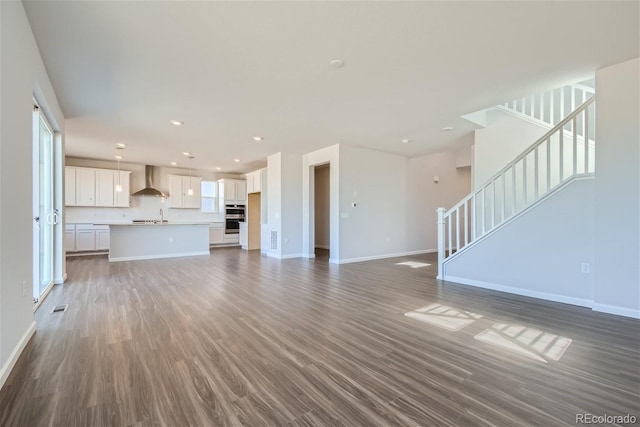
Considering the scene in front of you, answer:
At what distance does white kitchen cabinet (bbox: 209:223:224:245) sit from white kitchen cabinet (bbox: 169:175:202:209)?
0.89 meters

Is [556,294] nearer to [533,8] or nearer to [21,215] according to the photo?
[533,8]

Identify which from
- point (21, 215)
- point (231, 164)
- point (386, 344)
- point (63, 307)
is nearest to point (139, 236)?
point (231, 164)

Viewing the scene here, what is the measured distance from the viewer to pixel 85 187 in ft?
26.3

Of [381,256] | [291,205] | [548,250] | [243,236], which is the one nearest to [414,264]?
[381,256]

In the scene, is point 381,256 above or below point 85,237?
below

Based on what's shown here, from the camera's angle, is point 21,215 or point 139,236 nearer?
point 21,215

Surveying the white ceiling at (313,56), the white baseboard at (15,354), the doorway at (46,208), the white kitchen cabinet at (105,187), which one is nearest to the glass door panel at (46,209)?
the doorway at (46,208)

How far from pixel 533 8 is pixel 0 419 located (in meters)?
4.31

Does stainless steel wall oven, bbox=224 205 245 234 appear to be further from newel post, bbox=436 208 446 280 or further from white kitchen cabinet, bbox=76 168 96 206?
A: newel post, bbox=436 208 446 280

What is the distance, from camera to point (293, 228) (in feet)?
24.4

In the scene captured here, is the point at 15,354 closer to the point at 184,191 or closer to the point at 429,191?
the point at 184,191

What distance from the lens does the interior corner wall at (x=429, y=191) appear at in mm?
8000

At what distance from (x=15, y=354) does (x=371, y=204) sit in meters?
6.15

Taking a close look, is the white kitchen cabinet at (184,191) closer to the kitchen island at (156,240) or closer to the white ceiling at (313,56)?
the kitchen island at (156,240)
